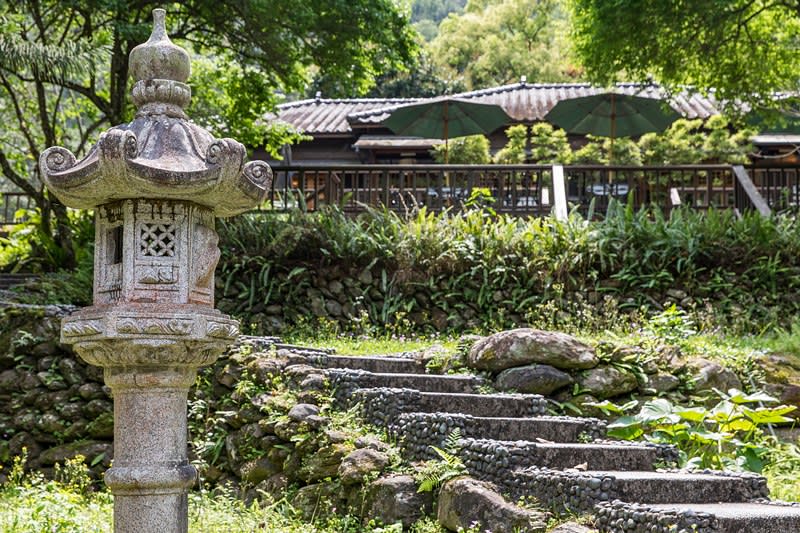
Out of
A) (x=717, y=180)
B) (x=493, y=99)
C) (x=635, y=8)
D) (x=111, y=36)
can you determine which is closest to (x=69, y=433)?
(x=111, y=36)

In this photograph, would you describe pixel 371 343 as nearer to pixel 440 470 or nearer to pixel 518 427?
pixel 518 427

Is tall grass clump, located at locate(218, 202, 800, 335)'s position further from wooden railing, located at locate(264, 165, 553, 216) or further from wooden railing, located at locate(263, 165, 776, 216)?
wooden railing, located at locate(264, 165, 553, 216)

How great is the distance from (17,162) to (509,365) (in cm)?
1297

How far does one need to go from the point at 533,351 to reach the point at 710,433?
182 cm

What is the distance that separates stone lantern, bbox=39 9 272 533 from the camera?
5.40 m

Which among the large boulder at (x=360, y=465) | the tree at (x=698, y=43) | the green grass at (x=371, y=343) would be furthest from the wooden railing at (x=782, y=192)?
the large boulder at (x=360, y=465)

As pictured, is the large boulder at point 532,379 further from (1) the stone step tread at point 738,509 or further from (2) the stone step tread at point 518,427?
(1) the stone step tread at point 738,509

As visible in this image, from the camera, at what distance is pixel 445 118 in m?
18.7

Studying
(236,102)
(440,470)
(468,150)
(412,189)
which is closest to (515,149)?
(468,150)

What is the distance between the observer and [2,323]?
10523 mm

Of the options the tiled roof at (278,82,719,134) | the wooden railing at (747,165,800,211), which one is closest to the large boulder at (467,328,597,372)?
the wooden railing at (747,165,800,211)

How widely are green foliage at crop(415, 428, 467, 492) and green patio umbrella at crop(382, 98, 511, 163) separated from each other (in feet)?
37.7

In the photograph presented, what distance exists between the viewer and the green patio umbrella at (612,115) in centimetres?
1828

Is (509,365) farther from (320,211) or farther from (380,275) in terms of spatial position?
(320,211)
